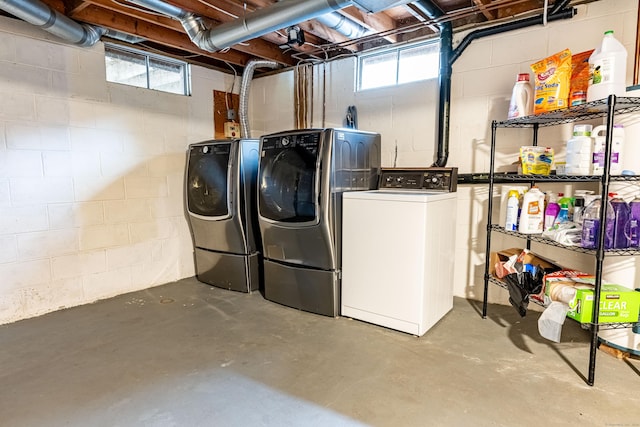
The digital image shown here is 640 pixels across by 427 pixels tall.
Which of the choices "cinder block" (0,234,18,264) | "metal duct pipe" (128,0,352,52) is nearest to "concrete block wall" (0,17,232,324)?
"cinder block" (0,234,18,264)

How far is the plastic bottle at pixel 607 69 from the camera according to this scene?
194 centimetres

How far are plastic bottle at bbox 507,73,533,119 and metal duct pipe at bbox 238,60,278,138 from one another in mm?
2488

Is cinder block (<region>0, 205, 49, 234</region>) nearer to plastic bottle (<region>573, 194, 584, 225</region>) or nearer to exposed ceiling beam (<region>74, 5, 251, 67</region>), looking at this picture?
exposed ceiling beam (<region>74, 5, 251, 67</region>)

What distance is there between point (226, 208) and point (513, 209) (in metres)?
2.29

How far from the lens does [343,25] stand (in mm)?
2926

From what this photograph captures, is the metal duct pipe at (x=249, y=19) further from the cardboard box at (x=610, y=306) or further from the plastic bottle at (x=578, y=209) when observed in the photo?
the cardboard box at (x=610, y=306)

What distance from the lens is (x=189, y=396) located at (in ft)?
6.05

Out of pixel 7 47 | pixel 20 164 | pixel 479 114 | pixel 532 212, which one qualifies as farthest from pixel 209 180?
pixel 532 212

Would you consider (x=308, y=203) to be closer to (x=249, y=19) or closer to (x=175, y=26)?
(x=249, y=19)

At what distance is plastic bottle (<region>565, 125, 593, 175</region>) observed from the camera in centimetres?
202

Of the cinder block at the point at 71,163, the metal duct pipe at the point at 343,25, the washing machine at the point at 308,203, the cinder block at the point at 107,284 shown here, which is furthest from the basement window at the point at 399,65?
the cinder block at the point at 107,284

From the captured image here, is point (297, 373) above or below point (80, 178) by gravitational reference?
below

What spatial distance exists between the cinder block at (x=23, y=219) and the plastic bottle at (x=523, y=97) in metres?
3.58

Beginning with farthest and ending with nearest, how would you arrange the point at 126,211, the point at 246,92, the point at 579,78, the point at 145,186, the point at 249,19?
1. the point at 246,92
2. the point at 145,186
3. the point at 126,211
4. the point at 249,19
5. the point at 579,78
